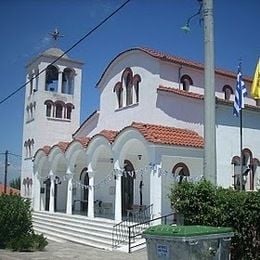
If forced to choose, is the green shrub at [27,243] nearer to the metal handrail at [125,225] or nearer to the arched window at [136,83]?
the metal handrail at [125,225]

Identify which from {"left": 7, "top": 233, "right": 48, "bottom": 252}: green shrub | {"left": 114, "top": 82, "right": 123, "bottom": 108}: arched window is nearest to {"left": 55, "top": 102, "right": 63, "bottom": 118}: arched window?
{"left": 114, "top": 82, "right": 123, "bottom": 108}: arched window

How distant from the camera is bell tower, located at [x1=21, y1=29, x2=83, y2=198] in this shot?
33.1 metres

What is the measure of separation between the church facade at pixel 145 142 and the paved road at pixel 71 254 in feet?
8.35

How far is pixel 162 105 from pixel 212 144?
11762mm

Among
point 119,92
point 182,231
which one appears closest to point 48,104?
point 119,92

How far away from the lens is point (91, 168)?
74.6 feet

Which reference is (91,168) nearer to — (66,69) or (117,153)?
(117,153)

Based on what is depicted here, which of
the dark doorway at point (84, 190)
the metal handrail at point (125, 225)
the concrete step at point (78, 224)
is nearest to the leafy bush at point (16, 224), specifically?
the metal handrail at point (125, 225)

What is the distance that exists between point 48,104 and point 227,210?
24.6 m

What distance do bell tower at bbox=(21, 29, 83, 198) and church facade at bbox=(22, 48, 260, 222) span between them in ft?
10.4

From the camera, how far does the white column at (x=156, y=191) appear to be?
58.9 ft

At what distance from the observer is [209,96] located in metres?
10.8

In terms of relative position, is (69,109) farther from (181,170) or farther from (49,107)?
(181,170)

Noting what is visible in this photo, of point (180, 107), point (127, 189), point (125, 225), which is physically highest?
point (180, 107)
